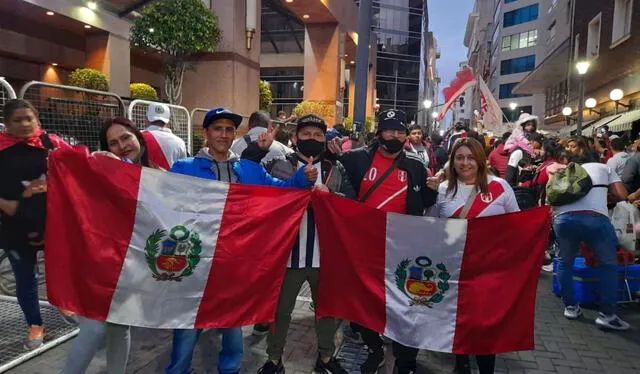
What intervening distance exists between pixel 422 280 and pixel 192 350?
1.70m

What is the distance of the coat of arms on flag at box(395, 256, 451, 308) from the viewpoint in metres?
3.33

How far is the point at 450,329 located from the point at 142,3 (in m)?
14.9

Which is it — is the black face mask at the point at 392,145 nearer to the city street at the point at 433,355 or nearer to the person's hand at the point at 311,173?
the person's hand at the point at 311,173

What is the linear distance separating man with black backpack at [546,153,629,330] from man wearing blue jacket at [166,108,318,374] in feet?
9.95

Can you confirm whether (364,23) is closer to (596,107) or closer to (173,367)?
(173,367)

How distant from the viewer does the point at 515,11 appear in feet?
220

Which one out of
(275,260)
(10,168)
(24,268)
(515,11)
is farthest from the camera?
(515,11)

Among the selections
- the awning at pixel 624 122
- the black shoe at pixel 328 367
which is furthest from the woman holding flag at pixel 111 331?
the awning at pixel 624 122

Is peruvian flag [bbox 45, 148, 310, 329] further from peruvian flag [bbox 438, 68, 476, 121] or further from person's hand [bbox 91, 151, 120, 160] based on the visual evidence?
peruvian flag [bbox 438, 68, 476, 121]

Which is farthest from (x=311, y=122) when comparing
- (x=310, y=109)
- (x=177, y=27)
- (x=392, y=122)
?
(x=310, y=109)

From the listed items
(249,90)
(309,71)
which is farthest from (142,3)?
(309,71)

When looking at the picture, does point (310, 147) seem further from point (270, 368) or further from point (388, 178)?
point (270, 368)

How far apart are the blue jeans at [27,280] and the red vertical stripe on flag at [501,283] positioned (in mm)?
3497

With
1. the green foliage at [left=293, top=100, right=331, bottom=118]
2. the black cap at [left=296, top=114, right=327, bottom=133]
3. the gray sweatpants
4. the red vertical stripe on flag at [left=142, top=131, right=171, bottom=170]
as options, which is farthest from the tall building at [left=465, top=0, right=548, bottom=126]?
the gray sweatpants
